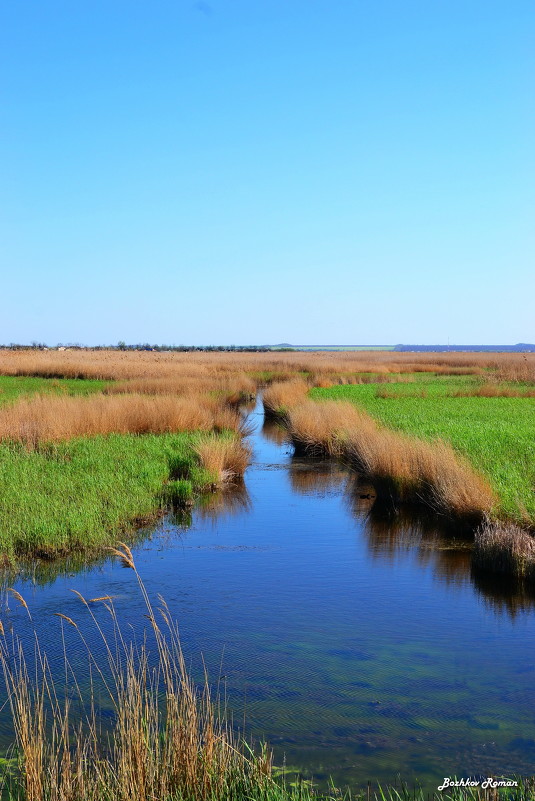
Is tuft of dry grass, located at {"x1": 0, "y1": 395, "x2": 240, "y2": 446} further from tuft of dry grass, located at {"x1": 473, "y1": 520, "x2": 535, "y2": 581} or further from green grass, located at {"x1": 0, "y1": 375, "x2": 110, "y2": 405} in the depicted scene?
tuft of dry grass, located at {"x1": 473, "y1": 520, "x2": 535, "y2": 581}

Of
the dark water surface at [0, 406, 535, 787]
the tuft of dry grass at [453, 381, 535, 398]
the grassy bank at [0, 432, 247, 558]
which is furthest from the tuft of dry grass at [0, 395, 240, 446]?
the tuft of dry grass at [453, 381, 535, 398]

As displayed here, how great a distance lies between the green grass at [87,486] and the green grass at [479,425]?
611 centimetres

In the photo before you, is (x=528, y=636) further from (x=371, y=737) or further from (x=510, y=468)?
(x=510, y=468)

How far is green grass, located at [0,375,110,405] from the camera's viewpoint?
3139cm

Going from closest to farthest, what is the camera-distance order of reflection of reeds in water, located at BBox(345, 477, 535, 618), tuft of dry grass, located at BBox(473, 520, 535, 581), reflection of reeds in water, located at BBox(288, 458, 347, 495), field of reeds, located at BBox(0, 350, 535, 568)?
reflection of reeds in water, located at BBox(345, 477, 535, 618) → tuft of dry grass, located at BBox(473, 520, 535, 581) → field of reeds, located at BBox(0, 350, 535, 568) → reflection of reeds in water, located at BBox(288, 458, 347, 495)

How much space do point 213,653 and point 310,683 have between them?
1.16 m

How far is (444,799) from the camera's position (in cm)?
535

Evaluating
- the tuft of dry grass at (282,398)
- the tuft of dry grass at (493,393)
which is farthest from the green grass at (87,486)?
the tuft of dry grass at (493,393)

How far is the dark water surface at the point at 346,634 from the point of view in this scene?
20.7ft

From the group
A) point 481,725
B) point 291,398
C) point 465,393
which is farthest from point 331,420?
point 481,725

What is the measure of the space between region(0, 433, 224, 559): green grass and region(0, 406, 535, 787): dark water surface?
806mm

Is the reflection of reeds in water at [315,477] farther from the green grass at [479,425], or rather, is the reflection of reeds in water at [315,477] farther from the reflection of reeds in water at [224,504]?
the green grass at [479,425]

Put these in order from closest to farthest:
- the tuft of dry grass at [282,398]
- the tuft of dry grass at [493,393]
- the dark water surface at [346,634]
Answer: the dark water surface at [346,634] → the tuft of dry grass at [282,398] → the tuft of dry grass at [493,393]

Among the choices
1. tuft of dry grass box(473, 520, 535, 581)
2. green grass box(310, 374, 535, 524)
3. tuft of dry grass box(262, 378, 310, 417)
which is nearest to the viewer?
tuft of dry grass box(473, 520, 535, 581)
